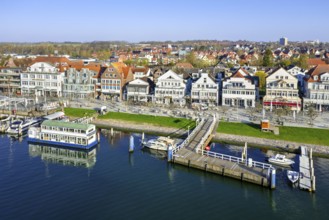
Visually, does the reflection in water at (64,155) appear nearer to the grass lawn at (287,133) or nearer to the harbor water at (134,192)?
the harbor water at (134,192)

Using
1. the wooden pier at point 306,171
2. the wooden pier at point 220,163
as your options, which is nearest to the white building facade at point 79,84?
the wooden pier at point 220,163

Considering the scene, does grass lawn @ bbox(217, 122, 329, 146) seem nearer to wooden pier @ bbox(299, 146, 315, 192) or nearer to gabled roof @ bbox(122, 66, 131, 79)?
wooden pier @ bbox(299, 146, 315, 192)

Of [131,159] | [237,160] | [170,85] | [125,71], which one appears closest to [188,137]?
[131,159]

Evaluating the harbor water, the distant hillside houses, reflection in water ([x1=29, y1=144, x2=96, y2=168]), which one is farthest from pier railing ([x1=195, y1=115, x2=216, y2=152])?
the distant hillside houses

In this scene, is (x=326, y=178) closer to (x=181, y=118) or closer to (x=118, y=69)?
(x=181, y=118)

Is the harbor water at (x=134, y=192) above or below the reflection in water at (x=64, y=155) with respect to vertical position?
below
